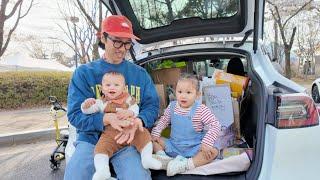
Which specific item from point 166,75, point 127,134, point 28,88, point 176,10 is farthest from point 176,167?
point 28,88

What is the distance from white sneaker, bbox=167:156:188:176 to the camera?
2190 mm

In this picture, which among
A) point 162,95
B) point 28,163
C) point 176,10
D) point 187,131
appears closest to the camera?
point 187,131

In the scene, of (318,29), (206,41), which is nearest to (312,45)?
(318,29)

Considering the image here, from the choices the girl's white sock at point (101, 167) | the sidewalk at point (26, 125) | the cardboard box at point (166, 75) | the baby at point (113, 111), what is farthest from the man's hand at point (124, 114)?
the sidewalk at point (26, 125)

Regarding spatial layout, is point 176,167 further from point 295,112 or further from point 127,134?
point 295,112

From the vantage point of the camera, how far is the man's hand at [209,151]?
7.65 ft

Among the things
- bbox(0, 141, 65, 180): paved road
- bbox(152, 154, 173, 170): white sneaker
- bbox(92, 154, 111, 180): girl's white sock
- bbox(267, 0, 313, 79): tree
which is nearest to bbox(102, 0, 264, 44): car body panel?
bbox(152, 154, 173, 170): white sneaker

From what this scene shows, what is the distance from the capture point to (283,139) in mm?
2027

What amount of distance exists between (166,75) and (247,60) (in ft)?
3.13

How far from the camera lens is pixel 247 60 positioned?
3.06 metres

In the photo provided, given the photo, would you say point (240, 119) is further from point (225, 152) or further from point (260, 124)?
point (260, 124)

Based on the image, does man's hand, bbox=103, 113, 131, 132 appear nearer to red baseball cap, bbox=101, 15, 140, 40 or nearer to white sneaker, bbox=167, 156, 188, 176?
white sneaker, bbox=167, 156, 188, 176

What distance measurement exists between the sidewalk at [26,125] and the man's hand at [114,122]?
4.67m

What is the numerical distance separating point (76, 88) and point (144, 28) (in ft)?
4.66
